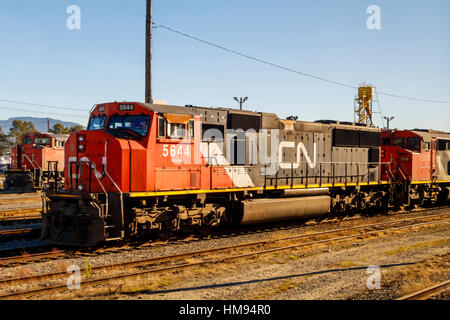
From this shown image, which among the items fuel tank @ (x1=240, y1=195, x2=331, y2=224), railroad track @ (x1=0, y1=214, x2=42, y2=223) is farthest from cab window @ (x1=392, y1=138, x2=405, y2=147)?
railroad track @ (x1=0, y1=214, x2=42, y2=223)

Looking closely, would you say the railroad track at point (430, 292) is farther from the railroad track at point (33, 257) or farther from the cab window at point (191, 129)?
the railroad track at point (33, 257)

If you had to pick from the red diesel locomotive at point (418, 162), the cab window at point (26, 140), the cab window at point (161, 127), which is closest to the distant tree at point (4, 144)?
the cab window at point (26, 140)

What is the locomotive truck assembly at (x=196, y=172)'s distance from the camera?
1087cm

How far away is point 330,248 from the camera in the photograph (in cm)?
1188

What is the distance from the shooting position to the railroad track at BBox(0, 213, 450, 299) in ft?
26.9

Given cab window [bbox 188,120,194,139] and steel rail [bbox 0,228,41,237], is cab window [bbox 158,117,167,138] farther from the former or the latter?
steel rail [bbox 0,228,41,237]

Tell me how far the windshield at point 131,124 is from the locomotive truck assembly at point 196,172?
3 cm

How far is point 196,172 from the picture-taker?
1230 cm

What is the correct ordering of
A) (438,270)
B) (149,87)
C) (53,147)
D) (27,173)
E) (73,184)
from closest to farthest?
(438,270) < (73,184) < (149,87) < (27,173) < (53,147)

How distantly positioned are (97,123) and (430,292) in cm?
916

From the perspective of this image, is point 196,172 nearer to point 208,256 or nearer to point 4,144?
point 208,256
